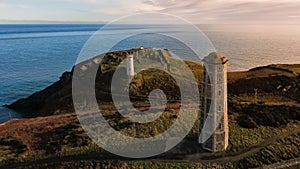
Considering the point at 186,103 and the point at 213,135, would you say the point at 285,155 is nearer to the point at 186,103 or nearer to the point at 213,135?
the point at 213,135

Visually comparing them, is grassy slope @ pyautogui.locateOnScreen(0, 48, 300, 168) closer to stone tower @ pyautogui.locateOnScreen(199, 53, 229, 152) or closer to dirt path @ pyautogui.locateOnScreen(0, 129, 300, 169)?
dirt path @ pyautogui.locateOnScreen(0, 129, 300, 169)

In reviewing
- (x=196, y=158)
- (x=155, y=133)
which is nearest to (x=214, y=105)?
(x=196, y=158)

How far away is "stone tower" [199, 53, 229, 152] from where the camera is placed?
36.9 metres

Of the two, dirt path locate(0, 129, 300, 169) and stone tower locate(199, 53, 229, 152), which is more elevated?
stone tower locate(199, 53, 229, 152)

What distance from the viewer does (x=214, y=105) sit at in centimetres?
3844

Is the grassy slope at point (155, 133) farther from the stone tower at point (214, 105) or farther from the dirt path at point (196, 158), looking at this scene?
the stone tower at point (214, 105)

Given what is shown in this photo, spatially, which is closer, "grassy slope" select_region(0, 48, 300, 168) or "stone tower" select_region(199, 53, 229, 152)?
"stone tower" select_region(199, 53, 229, 152)

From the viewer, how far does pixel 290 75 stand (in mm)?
78062

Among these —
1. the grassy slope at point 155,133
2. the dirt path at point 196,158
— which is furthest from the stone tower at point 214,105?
the grassy slope at point 155,133

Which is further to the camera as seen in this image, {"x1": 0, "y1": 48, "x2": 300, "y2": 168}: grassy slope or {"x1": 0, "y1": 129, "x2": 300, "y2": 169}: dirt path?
{"x1": 0, "y1": 48, "x2": 300, "y2": 168}: grassy slope

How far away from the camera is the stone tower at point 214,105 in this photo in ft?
121

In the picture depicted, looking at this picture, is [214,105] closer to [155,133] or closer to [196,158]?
[196,158]

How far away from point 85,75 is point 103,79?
24.4ft

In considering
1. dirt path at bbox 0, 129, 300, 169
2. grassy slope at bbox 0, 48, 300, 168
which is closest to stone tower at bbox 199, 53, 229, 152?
dirt path at bbox 0, 129, 300, 169
